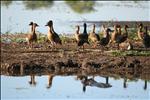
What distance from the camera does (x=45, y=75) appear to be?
1533 centimetres

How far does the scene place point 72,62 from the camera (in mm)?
16047

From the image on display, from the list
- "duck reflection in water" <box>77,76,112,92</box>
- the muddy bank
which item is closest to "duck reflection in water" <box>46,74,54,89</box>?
the muddy bank

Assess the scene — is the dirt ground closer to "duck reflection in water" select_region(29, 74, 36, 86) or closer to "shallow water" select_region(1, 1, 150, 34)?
"duck reflection in water" select_region(29, 74, 36, 86)

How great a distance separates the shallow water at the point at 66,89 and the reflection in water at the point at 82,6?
20384 millimetres

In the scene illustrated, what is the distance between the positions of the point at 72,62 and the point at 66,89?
6.76 feet

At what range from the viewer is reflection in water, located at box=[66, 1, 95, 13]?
3600 cm

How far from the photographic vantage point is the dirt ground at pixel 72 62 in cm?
1560

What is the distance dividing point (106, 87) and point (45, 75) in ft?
5.92

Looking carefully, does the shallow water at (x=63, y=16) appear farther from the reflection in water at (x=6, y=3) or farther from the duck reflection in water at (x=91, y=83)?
the duck reflection in water at (x=91, y=83)

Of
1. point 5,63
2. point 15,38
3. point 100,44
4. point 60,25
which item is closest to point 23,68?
point 5,63

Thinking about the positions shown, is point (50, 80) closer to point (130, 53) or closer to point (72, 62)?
point (72, 62)

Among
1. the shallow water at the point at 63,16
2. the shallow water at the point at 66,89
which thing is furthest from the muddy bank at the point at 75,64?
the shallow water at the point at 63,16

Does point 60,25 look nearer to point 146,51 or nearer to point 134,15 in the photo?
point 134,15

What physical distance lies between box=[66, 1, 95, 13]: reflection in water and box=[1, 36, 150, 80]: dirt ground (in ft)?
58.1
